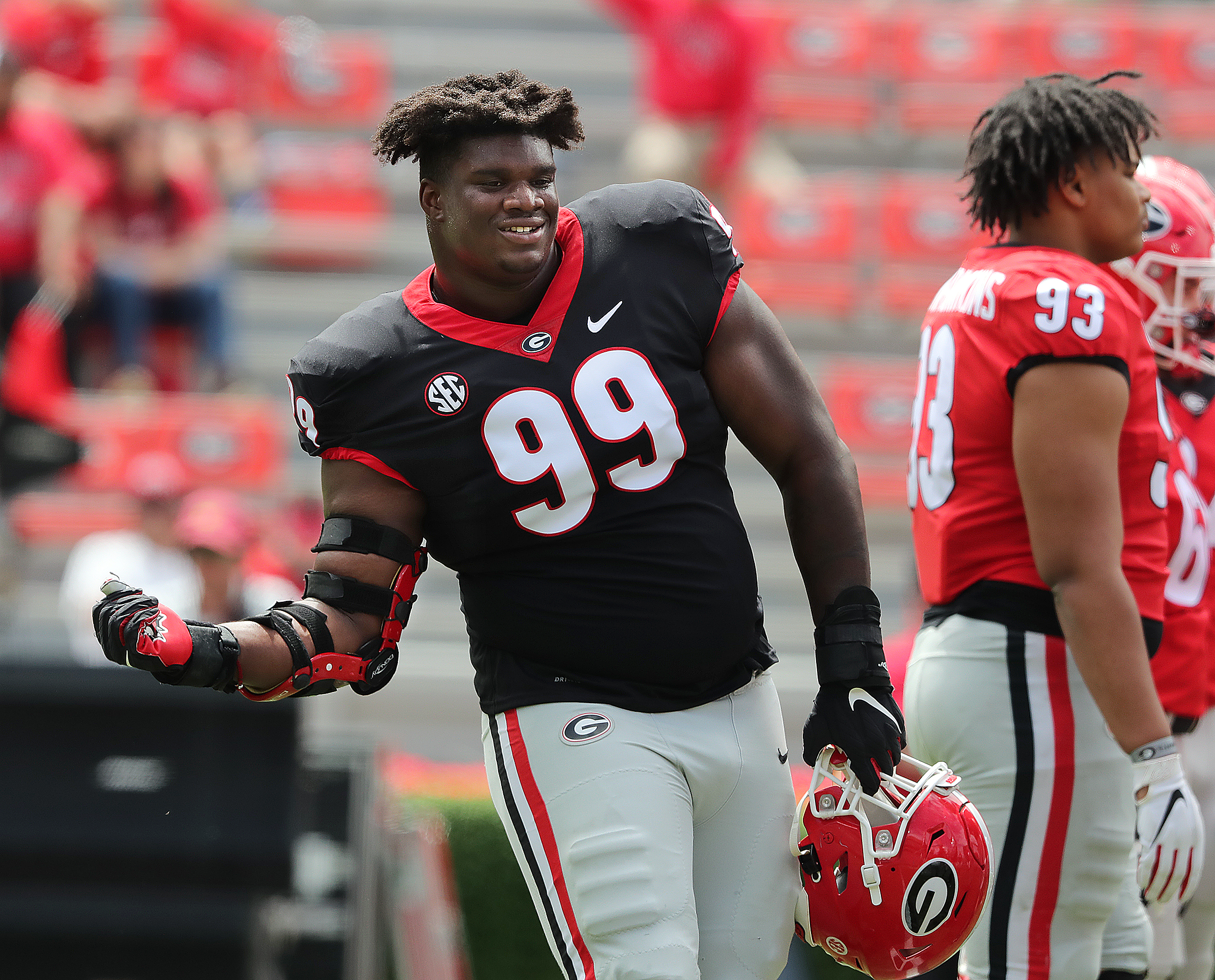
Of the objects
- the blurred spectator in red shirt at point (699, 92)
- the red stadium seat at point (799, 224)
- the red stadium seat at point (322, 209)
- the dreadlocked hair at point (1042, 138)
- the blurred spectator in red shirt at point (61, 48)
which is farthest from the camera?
the red stadium seat at point (322, 209)

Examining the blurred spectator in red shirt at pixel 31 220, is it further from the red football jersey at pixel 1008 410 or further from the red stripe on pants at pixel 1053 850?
the red stripe on pants at pixel 1053 850

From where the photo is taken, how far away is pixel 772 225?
873 centimetres

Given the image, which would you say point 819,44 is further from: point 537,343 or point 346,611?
point 346,611

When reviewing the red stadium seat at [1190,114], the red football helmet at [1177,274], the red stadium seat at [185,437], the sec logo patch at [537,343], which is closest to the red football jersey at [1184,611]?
the red football helmet at [1177,274]

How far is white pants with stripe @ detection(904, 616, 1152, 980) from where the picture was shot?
9.32 ft

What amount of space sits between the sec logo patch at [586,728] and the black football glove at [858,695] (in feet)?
1.13

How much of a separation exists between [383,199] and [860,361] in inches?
120

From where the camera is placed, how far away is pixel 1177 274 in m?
3.45

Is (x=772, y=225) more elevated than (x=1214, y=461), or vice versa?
(x=772, y=225)

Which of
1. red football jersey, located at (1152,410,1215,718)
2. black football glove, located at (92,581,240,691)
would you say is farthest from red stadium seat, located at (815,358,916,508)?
black football glove, located at (92,581,240,691)

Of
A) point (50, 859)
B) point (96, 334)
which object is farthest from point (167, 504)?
point (50, 859)

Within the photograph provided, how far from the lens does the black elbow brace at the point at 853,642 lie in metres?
2.59

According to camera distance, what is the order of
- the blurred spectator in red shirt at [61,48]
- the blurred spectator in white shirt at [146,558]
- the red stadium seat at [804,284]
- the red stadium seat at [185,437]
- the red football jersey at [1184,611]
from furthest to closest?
the red stadium seat at [804,284], the blurred spectator in red shirt at [61,48], the red stadium seat at [185,437], the blurred spectator in white shirt at [146,558], the red football jersey at [1184,611]

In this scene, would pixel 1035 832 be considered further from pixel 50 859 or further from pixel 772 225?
pixel 772 225
